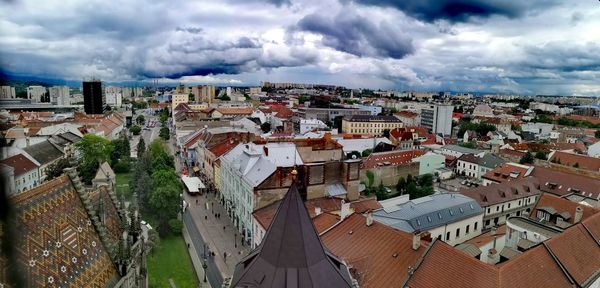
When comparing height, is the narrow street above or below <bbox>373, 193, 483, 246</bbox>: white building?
below

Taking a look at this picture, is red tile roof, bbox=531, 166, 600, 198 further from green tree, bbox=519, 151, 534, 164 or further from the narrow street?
the narrow street

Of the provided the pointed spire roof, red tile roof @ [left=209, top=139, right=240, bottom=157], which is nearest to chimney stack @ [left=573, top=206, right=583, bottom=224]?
the pointed spire roof

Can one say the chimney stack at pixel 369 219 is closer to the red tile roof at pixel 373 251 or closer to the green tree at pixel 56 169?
the red tile roof at pixel 373 251

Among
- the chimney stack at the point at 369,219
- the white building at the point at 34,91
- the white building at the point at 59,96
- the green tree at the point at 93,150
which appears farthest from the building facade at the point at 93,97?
the chimney stack at the point at 369,219

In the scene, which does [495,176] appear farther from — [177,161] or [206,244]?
[177,161]

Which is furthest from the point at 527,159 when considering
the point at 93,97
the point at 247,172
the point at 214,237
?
the point at 93,97

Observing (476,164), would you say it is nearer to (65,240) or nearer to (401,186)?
(401,186)
